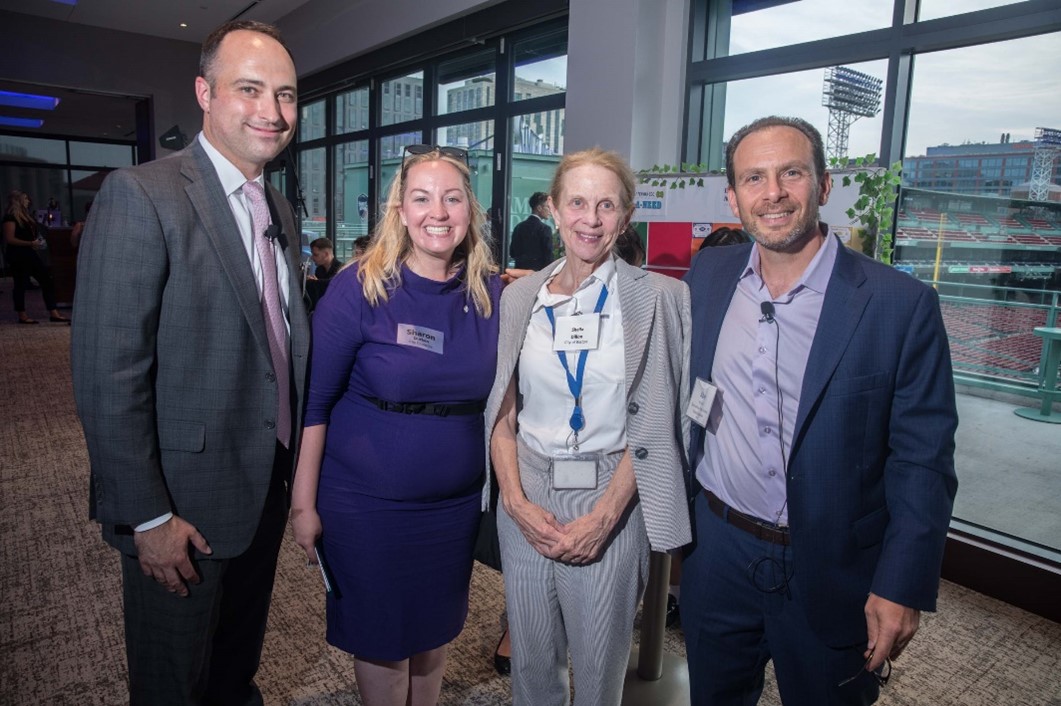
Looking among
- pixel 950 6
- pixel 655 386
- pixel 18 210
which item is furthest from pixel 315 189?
pixel 655 386

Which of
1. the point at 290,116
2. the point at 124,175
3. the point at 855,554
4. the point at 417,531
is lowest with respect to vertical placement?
the point at 417,531

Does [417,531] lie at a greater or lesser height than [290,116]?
lesser

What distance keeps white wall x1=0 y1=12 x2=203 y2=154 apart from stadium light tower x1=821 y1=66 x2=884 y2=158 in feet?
37.4

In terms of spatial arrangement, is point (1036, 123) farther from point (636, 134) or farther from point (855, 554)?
point (855, 554)

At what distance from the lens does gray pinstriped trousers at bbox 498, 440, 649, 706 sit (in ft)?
5.36

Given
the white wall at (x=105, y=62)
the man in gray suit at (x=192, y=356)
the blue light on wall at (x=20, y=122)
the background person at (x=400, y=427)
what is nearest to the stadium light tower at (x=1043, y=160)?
the background person at (x=400, y=427)

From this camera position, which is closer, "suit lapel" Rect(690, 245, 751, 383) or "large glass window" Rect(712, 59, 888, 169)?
"suit lapel" Rect(690, 245, 751, 383)

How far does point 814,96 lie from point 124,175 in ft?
14.0

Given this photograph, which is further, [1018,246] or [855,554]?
[1018,246]

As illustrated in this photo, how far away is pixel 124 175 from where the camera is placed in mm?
1381

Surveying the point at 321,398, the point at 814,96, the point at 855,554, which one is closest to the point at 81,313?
the point at 321,398

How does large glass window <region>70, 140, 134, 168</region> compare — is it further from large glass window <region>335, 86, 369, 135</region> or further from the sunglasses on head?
the sunglasses on head

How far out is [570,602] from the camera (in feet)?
5.46

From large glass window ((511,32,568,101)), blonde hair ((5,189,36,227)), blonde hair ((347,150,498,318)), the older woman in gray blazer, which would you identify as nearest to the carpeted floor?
the older woman in gray blazer
